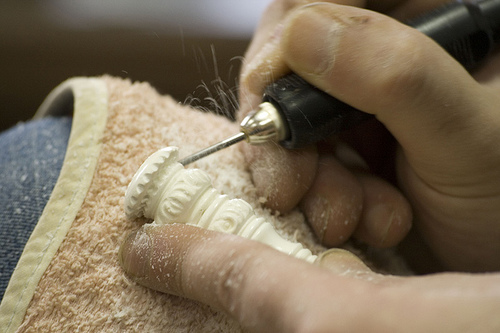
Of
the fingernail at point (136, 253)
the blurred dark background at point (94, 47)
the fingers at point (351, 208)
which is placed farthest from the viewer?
the blurred dark background at point (94, 47)

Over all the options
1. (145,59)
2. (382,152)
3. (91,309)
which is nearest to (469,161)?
(382,152)

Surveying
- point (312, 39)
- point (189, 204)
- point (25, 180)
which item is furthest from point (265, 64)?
point (25, 180)

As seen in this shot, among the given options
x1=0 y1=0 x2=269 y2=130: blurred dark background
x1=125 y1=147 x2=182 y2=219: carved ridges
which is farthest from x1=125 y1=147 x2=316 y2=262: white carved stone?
x1=0 y1=0 x2=269 y2=130: blurred dark background

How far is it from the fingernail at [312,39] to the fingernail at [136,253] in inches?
8.5

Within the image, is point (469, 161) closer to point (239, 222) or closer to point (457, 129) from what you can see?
point (457, 129)

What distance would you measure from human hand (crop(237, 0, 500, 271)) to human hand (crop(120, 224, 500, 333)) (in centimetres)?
12

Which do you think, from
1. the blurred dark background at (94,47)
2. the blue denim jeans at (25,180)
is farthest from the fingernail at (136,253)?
the blurred dark background at (94,47)

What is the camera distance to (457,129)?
16.8 inches

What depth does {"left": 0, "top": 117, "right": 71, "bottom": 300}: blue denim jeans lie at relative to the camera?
427 mm

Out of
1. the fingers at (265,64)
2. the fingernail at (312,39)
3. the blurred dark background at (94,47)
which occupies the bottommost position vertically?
the blurred dark background at (94,47)

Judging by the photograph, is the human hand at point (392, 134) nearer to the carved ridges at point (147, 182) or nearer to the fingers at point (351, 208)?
the fingers at point (351, 208)

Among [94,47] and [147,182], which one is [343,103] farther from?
[94,47]

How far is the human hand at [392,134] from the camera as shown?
400 millimetres

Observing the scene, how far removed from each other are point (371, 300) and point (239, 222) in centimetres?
14
